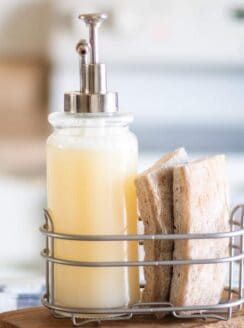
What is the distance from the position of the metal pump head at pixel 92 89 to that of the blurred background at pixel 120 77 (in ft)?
3.78

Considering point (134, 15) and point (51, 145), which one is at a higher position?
point (134, 15)

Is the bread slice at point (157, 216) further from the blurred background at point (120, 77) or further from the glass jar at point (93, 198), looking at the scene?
the blurred background at point (120, 77)

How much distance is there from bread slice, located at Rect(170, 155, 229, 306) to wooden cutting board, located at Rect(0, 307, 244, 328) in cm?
2

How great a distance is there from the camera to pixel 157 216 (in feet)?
2.01

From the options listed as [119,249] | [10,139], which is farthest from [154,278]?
[10,139]

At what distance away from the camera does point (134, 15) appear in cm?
181

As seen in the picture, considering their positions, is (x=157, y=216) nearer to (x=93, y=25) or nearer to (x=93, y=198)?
(x=93, y=198)

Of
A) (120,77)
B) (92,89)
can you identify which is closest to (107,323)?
(92,89)

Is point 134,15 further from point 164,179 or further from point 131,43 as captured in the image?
point 164,179

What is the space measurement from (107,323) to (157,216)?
0.09 m

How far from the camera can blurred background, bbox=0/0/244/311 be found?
1.77 metres

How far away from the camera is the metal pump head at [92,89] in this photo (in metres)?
0.61

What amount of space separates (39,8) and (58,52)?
0.10m

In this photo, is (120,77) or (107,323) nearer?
(107,323)
